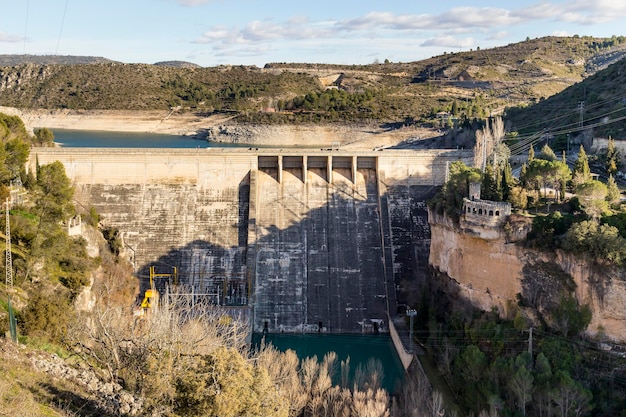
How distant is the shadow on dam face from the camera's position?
1215 inches

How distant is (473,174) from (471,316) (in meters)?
5.33

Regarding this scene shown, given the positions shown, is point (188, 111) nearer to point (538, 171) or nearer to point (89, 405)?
point (538, 171)

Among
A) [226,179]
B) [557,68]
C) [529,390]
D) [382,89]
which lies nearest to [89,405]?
[529,390]

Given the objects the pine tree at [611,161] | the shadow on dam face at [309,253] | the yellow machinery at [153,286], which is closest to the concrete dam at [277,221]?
the shadow on dam face at [309,253]

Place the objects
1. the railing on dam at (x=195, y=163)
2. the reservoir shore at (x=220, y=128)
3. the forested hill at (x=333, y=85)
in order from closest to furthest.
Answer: the railing on dam at (x=195, y=163)
the reservoir shore at (x=220, y=128)
the forested hill at (x=333, y=85)

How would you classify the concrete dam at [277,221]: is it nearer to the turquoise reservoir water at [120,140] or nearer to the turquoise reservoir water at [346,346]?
the turquoise reservoir water at [346,346]

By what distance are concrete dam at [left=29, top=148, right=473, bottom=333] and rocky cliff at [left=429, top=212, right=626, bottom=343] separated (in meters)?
4.86

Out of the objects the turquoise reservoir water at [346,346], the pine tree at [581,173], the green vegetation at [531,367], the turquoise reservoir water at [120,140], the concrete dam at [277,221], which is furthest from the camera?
the turquoise reservoir water at [120,140]

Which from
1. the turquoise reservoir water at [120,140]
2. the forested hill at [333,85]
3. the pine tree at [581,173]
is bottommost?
the pine tree at [581,173]

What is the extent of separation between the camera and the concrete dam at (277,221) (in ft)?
102

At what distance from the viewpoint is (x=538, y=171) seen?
25.5 m

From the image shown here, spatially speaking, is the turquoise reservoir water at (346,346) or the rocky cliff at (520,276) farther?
the turquoise reservoir water at (346,346)

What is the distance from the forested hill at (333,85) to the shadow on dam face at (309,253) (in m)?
37.2

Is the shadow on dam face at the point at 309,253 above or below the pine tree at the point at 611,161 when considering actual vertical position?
below
